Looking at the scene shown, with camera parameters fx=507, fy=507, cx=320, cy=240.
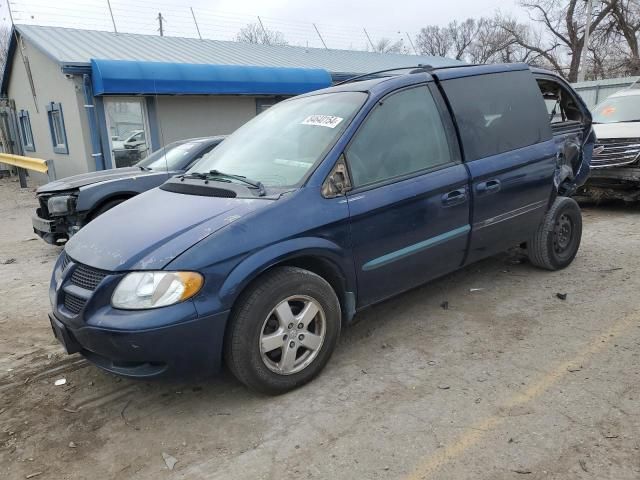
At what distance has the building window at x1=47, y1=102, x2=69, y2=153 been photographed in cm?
1359

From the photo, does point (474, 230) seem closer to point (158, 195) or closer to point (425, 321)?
point (425, 321)

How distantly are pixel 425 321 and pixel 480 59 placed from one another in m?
53.7

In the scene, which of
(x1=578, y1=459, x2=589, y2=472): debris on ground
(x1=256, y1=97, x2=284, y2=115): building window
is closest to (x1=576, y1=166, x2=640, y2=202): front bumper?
(x1=578, y1=459, x2=589, y2=472): debris on ground

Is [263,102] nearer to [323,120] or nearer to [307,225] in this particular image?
[323,120]

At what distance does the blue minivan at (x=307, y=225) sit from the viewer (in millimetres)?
2723

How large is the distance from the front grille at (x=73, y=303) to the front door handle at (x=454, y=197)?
2.46m

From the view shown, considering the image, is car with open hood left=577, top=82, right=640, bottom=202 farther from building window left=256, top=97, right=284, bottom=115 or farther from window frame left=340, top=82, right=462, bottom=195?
building window left=256, top=97, right=284, bottom=115

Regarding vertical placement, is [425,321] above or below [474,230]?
below

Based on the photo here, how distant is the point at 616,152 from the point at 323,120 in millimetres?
5943

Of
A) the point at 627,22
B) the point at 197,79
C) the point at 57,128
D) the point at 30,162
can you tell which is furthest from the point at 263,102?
the point at 627,22

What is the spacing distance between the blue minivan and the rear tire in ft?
0.66

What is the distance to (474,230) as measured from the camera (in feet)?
13.0

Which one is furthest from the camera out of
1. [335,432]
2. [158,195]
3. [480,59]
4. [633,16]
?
[480,59]

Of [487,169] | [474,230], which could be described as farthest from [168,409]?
[487,169]
